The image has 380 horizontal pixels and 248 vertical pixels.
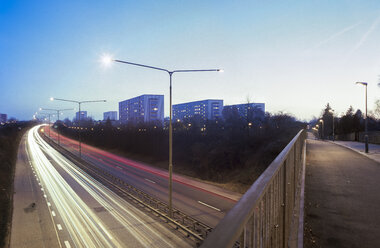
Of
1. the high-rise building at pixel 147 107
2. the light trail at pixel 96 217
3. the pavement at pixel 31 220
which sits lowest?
the pavement at pixel 31 220

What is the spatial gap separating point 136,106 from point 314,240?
14548 centimetres

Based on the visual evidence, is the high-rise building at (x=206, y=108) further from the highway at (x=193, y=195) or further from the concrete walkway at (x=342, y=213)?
the concrete walkway at (x=342, y=213)

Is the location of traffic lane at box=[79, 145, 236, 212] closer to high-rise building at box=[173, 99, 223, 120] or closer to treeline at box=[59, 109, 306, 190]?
treeline at box=[59, 109, 306, 190]

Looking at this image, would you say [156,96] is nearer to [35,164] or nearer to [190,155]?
[190,155]

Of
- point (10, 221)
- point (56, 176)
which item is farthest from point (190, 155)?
point (10, 221)

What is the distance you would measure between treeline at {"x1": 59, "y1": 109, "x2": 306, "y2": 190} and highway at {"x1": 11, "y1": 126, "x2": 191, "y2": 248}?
1760 centimetres

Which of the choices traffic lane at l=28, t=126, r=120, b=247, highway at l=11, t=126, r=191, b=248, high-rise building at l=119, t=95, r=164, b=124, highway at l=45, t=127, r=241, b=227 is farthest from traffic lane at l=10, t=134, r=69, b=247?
high-rise building at l=119, t=95, r=164, b=124

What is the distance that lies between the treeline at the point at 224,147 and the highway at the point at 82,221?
17.6 m

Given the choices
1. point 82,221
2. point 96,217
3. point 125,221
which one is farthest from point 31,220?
point 125,221

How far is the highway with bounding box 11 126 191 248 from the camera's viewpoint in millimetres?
12734

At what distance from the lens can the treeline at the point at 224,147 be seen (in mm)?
36894

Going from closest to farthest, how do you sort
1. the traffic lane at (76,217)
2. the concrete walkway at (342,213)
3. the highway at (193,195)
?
the concrete walkway at (342,213) < the traffic lane at (76,217) < the highway at (193,195)

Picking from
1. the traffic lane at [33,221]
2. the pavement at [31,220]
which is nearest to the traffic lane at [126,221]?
the traffic lane at [33,221]

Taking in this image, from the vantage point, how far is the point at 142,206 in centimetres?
1812
